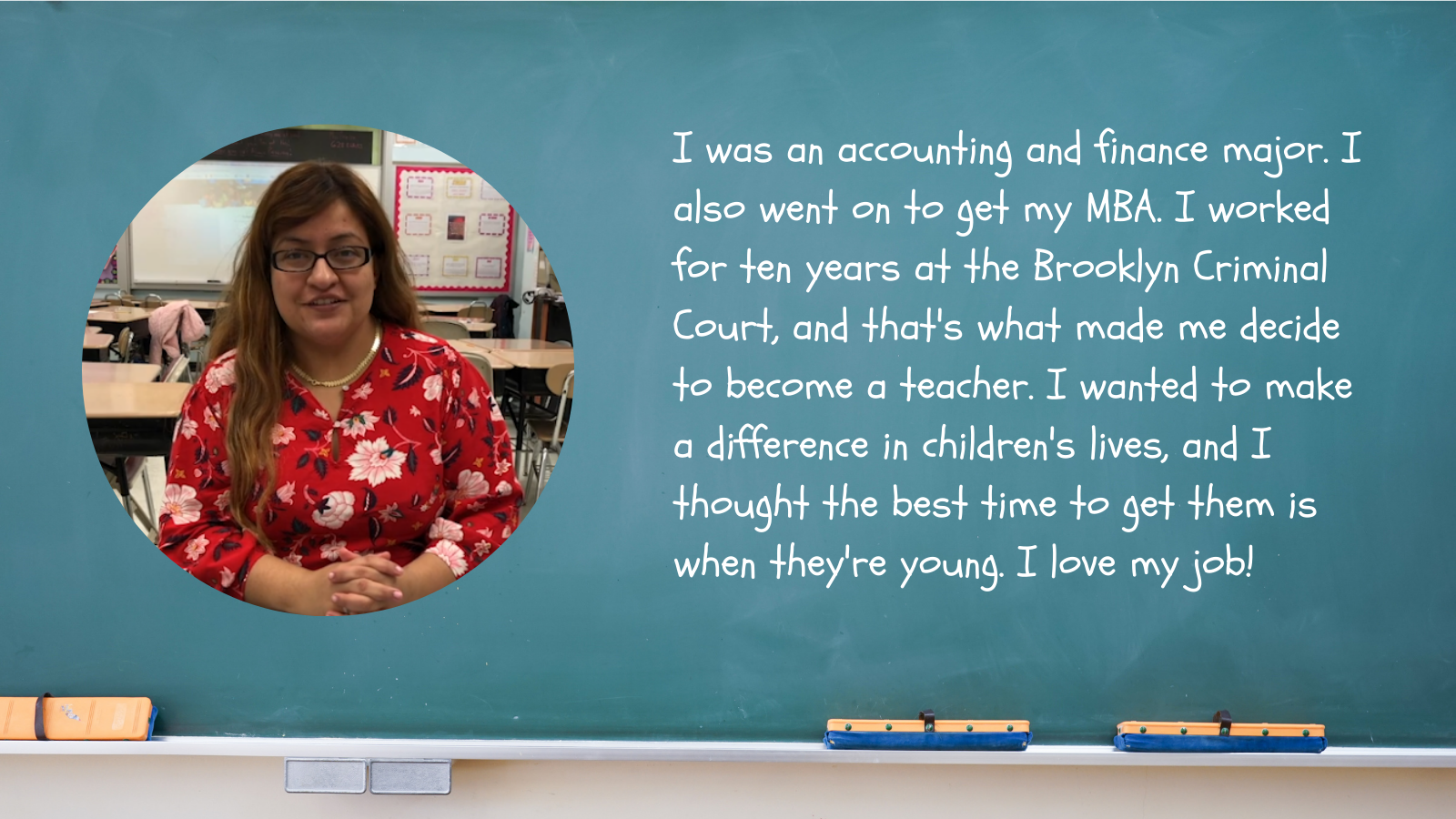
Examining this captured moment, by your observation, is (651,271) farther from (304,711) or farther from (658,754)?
(304,711)

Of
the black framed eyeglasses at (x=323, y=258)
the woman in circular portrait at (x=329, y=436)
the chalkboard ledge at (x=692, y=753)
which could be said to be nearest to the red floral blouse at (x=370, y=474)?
the woman in circular portrait at (x=329, y=436)

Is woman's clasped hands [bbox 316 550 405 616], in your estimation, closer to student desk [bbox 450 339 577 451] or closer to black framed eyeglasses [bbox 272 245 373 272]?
student desk [bbox 450 339 577 451]

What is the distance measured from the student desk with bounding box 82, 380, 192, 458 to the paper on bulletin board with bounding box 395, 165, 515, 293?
0.40 m

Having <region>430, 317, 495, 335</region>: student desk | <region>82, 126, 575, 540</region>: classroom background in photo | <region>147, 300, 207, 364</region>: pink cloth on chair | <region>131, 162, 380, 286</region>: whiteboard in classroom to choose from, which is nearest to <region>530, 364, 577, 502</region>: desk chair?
<region>82, 126, 575, 540</region>: classroom background in photo

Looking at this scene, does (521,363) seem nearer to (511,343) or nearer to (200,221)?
(511,343)

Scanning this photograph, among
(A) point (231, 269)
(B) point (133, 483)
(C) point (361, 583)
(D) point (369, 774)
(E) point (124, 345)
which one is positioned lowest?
(D) point (369, 774)

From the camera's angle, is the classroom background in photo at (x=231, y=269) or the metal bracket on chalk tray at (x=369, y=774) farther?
the metal bracket on chalk tray at (x=369, y=774)

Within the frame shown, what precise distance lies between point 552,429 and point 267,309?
461 mm

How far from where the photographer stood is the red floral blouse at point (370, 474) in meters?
1.54

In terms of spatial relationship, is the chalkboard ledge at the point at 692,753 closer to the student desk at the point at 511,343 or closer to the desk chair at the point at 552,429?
the desk chair at the point at 552,429

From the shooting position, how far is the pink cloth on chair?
1452 mm

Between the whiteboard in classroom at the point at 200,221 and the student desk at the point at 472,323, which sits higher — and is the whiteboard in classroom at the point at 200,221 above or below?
above

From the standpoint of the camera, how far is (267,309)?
151 centimetres

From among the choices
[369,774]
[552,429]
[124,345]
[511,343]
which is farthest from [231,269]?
[369,774]
